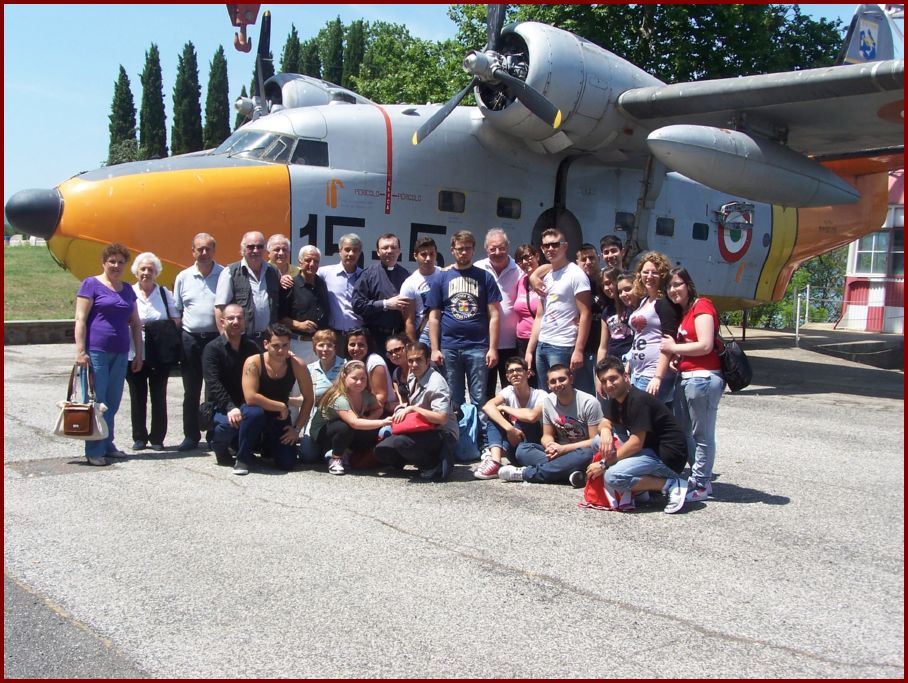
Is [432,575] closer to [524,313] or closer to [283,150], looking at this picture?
[524,313]

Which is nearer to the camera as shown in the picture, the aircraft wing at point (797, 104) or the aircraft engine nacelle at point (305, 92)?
the aircraft wing at point (797, 104)

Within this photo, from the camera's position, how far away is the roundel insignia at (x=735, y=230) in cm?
1514

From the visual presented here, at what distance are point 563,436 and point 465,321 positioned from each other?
4.78 feet

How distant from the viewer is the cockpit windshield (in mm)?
11203

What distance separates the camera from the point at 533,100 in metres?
11.5

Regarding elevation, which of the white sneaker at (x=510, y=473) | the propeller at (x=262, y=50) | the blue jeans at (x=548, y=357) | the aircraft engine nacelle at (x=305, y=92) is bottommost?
the white sneaker at (x=510, y=473)

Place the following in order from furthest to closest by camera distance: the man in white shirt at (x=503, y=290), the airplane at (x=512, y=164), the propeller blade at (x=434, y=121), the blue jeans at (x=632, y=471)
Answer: the propeller blade at (x=434, y=121) < the airplane at (x=512, y=164) < the man in white shirt at (x=503, y=290) < the blue jeans at (x=632, y=471)

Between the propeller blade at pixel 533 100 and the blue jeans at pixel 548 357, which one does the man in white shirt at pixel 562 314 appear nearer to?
the blue jeans at pixel 548 357

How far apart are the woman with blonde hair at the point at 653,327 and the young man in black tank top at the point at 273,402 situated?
8.52 ft

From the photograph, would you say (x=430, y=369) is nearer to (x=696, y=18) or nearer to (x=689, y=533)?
A: (x=689, y=533)

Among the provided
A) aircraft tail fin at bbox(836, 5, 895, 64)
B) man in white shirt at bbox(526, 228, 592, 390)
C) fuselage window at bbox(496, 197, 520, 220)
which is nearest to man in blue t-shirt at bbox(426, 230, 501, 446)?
man in white shirt at bbox(526, 228, 592, 390)

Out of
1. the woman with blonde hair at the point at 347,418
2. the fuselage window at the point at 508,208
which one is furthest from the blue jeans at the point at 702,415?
the fuselage window at the point at 508,208

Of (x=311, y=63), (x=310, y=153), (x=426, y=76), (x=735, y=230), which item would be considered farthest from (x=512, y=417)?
(x=311, y=63)

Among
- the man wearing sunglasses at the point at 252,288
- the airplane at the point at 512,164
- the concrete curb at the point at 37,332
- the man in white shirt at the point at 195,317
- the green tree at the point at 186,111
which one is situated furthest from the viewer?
the green tree at the point at 186,111
